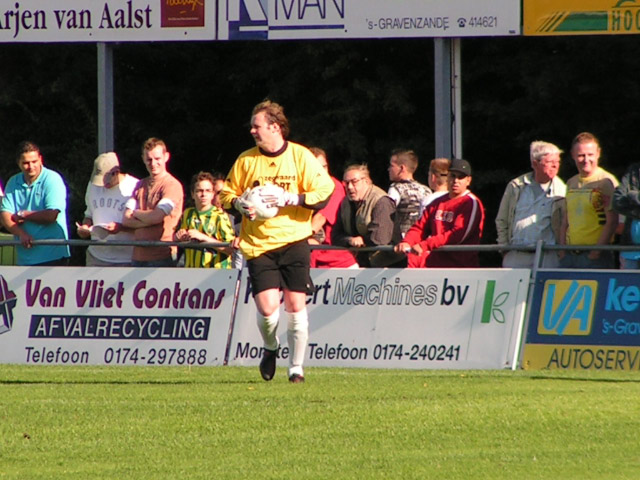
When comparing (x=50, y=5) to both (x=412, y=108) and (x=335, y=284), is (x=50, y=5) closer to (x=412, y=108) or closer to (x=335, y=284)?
(x=335, y=284)

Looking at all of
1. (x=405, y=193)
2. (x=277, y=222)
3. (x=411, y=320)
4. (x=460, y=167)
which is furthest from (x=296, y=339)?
(x=405, y=193)

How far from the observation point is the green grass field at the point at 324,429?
7.78 m

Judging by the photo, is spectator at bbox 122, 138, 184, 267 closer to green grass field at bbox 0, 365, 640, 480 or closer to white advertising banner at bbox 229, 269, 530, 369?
white advertising banner at bbox 229, 269, 530, 369

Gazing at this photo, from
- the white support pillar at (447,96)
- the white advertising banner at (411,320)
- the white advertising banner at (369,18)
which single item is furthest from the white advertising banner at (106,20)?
the white advertising banner at (411,320)

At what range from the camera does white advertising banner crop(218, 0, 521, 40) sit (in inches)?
618

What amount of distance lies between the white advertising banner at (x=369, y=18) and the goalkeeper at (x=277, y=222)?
518 cm

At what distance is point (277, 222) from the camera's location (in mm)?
11016

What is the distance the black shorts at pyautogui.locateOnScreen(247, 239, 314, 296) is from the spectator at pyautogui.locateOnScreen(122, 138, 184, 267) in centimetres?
325

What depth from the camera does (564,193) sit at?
13.5 metres

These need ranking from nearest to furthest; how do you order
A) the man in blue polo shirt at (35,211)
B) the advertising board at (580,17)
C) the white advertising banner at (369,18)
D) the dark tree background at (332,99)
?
1. the man in blue polo shirt at (35,211)
2. the advertising board at (580,17)
3. the white advertising banner at (369,18)
4. the dark tree background at (332,99)

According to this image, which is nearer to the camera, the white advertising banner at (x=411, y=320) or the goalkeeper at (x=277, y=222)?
the goalkeeper at (x=277, y=222)

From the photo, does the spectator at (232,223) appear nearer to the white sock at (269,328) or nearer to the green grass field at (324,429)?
the white sock at (269,328)

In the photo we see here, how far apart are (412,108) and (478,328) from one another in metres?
11.8

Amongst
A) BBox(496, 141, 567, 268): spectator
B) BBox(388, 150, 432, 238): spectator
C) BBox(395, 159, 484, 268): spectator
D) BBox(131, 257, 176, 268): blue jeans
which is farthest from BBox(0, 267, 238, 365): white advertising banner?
BBox(496, 141, 567, 268): spectator
